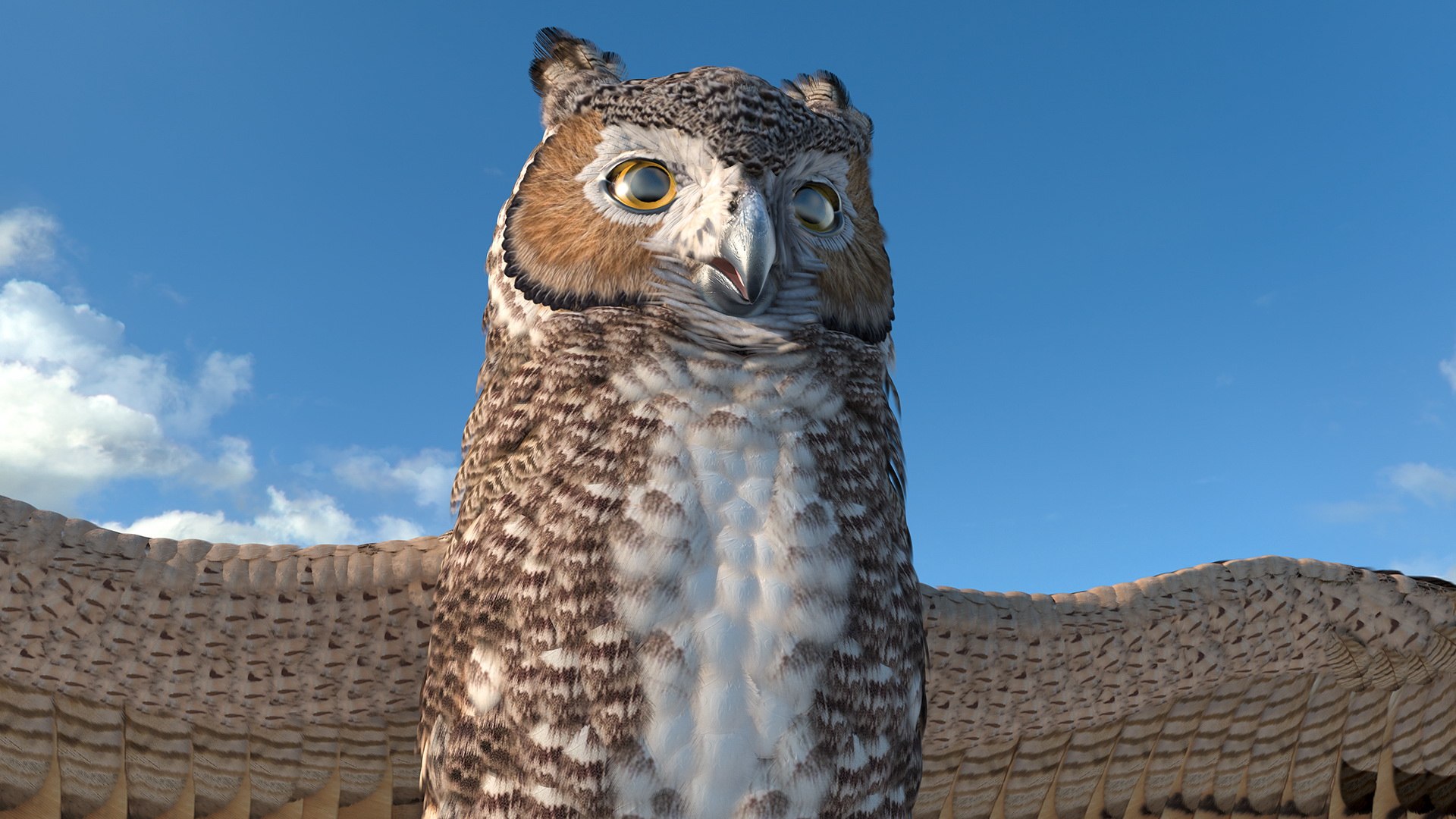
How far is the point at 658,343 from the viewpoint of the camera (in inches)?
82.2

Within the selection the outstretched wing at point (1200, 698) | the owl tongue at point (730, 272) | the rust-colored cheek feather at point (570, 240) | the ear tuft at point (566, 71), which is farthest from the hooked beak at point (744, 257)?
the outstretched wing at point (1200, 698)

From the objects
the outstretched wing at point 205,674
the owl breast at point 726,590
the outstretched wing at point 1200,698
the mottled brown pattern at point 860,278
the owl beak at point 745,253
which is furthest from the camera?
the outstretched wing at point 1200,698

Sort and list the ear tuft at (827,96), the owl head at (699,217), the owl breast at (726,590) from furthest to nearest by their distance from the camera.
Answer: the ear tuft at (827,96) < the owl head at (699,217) < the owl breast at (726,590)

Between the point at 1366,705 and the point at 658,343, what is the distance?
3197 mm

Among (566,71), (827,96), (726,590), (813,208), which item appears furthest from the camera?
(827,96)

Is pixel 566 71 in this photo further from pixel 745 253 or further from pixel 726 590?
pixel 726 590

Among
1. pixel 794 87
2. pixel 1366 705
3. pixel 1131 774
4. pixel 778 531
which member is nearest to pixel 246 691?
pixel 778 531

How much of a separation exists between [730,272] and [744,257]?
0.07m

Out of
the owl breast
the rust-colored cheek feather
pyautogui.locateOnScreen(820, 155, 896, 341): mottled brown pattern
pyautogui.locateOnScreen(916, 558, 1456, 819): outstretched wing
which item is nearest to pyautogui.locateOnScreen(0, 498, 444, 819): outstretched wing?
the rust-colored cheek feather

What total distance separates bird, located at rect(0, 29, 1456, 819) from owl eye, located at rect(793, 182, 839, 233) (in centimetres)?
1

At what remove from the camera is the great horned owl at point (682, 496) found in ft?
6.24

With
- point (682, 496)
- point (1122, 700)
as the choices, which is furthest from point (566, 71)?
point (1122, 700)

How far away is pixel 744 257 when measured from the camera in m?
2.00

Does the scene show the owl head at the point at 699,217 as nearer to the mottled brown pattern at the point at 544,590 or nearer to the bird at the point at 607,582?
the bird at the point at 607,582
